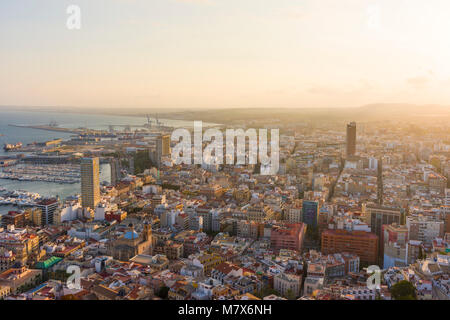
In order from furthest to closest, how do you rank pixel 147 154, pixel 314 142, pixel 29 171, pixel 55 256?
pixel 314 142 → pixel 147 154 → pixel 29 171 → pixel 55 256

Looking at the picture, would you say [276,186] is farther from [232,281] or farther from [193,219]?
[232,281]

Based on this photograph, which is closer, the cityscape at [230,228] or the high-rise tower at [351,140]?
the cityscape at [230,228]

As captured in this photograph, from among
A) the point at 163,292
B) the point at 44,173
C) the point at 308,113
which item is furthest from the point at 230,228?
the point at 308,113

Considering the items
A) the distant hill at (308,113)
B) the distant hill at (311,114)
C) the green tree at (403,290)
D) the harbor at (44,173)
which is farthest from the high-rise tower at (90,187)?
the distant hill at (311,114)

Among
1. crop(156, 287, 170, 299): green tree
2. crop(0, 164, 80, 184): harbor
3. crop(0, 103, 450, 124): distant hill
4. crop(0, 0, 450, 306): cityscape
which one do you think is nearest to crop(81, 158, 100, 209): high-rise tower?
crop(0, 0, 450, 306): cityscape

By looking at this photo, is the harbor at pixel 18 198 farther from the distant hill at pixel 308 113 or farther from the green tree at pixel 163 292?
the green tree at pixel 163 292

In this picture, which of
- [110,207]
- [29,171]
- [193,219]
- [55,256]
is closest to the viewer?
[55,256]
